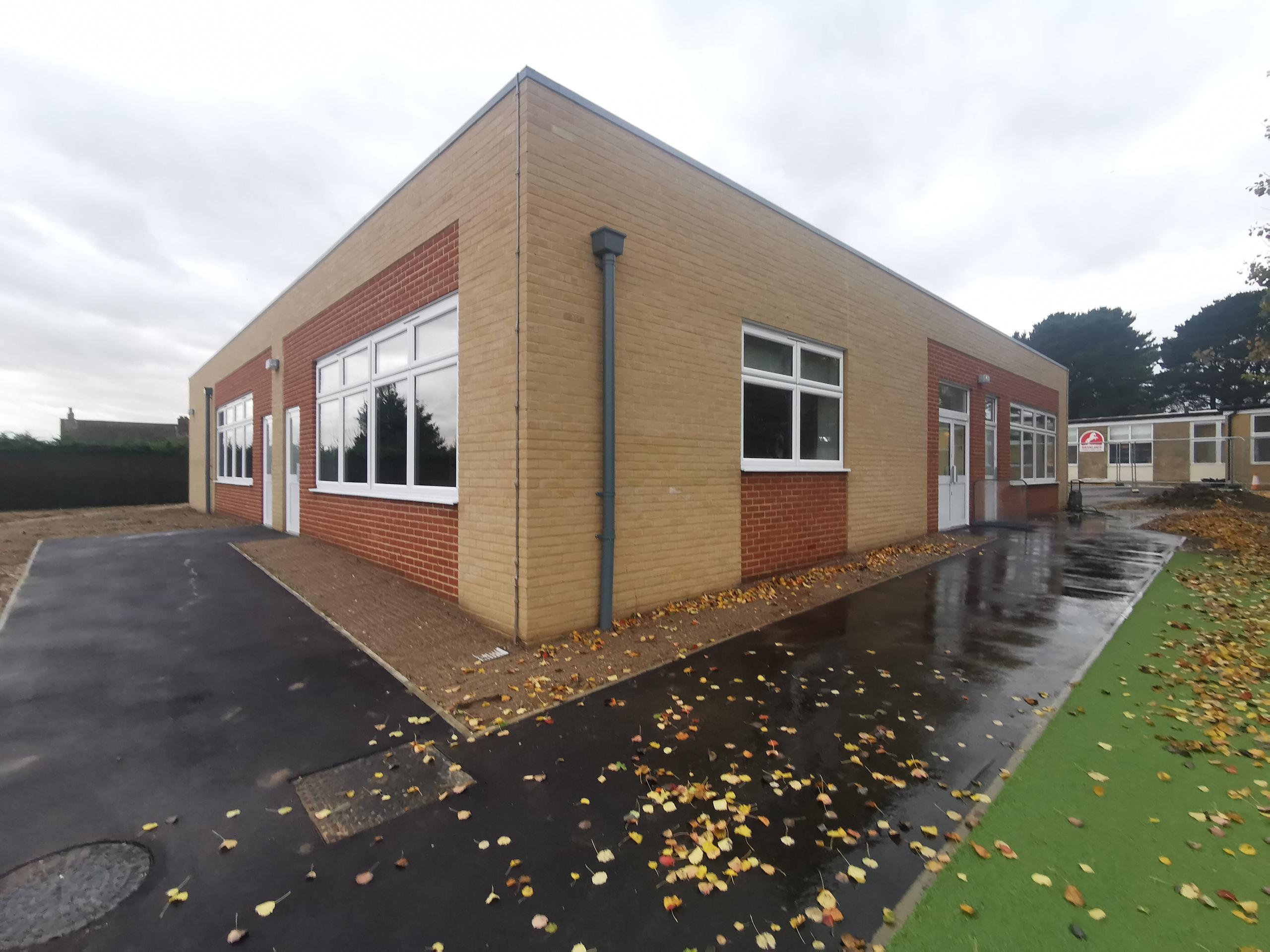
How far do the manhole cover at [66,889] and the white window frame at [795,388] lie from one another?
623 centimetres

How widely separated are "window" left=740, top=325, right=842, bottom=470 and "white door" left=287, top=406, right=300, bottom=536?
8.38 meters

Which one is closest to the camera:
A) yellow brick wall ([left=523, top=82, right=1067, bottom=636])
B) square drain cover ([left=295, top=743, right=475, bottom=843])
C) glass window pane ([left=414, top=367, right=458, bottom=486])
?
square drain cover ([left=295, top=743, right=475, bottom=843])

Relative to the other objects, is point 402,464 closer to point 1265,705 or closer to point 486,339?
point 486,339

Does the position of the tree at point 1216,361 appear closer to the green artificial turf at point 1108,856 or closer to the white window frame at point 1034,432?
the white window frame at point 1034,432

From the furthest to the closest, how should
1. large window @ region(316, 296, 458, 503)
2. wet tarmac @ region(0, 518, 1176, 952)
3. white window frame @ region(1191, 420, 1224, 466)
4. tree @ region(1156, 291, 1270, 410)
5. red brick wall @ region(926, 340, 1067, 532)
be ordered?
tree @ region(1156, 291, 1270, 410) < white window frame @ region(1191, 420, 1224, 466) < red brick wall @ region(926, 340, 1067, 532) < large window @ region(316, 296, 458, 503) < wet tarmac @ region(0, 518, 1176, 952)

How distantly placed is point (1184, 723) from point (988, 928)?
281 cm

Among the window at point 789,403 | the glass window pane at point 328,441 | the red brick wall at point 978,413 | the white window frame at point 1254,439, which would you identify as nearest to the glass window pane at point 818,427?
the window at point 789,403

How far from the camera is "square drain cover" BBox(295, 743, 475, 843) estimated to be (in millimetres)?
2756

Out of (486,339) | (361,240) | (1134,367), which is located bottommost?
(486,339)

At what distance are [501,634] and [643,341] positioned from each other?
3272 mm

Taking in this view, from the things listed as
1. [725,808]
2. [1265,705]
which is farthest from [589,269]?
[1265,705]

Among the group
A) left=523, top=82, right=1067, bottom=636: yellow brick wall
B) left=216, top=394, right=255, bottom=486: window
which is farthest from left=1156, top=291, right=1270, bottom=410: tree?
left=216, top=394, right=255, bottom=486: window

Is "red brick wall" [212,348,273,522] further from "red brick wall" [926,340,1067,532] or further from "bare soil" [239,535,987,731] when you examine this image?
"red brick wall" [926,340,1067,532]

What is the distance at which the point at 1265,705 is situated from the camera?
394 cm
